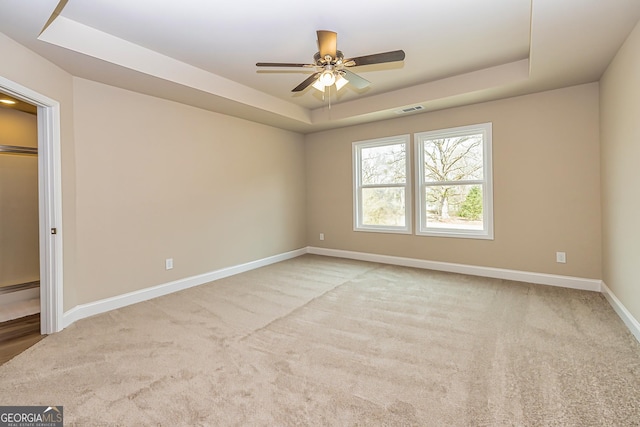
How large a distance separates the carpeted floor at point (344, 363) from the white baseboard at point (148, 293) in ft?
0.61

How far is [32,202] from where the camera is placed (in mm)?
3883

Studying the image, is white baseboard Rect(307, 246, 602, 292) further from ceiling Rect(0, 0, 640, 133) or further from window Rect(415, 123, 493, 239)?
ceiling Rect(0, 0, 640, 133)

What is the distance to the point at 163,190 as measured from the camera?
12.4 feet

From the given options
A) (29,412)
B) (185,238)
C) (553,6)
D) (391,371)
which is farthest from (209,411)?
(553,6)

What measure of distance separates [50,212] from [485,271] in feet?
16.9

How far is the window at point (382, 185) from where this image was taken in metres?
5.02

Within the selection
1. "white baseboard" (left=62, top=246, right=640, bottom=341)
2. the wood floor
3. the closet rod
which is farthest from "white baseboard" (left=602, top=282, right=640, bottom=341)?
the closet rod

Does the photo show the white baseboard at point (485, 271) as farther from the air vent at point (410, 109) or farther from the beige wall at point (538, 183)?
the air vent at point (410, 109)

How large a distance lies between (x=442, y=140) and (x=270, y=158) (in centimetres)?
286

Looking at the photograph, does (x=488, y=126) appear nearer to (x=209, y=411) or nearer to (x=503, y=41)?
(x=503, y=41)

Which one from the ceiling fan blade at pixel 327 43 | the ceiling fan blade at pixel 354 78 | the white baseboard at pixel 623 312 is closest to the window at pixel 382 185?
the ceiling fan blade at pixel 354 78

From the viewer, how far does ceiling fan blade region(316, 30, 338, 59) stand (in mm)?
2298

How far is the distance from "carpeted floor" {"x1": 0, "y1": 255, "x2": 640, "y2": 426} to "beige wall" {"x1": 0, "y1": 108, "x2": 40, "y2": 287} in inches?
70.8

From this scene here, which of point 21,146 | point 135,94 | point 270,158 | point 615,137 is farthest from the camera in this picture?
point 270,158
